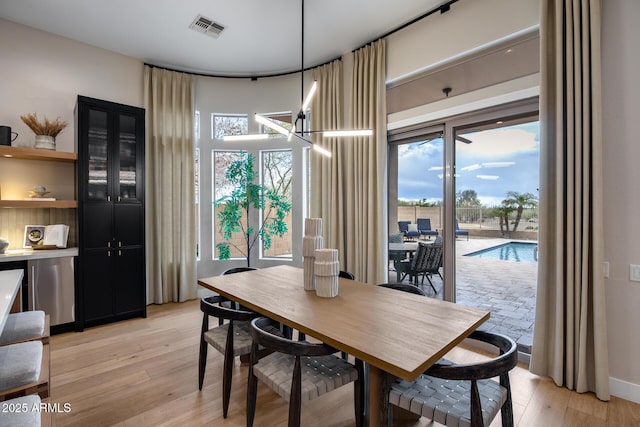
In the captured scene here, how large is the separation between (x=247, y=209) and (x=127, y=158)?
1701 mm

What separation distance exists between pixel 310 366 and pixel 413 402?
0.61 metres

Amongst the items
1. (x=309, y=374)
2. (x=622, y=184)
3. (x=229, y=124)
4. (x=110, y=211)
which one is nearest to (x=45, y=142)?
(x=110, y=211)

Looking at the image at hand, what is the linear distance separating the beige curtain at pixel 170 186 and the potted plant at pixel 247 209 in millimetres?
492

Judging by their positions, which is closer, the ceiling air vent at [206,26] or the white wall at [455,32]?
the white wall at [455,32]

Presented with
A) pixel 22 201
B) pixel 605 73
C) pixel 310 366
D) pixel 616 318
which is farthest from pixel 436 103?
pixel 22 201

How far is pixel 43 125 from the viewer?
360cm

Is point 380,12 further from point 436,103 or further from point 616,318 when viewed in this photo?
point 616,318

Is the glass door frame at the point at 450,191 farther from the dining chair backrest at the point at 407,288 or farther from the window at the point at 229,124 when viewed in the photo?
the window at the point at 229,124

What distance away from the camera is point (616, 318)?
233cm

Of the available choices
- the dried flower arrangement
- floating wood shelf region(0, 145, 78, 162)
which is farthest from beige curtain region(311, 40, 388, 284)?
the dried flower arrangement

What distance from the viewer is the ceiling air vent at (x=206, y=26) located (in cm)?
348

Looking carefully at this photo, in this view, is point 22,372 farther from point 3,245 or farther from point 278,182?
point 278,182

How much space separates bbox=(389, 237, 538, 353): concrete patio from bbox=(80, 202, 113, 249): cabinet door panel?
401 centimetres

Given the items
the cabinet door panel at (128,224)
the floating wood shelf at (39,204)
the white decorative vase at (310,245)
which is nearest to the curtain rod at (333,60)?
the cabinet door panel at (128,224)
